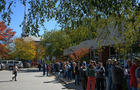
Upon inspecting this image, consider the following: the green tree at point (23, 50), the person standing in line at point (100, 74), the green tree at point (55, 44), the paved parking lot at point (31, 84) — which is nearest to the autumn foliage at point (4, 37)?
the green tree at point (23, 50)

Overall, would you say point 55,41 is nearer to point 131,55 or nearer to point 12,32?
point 12,32

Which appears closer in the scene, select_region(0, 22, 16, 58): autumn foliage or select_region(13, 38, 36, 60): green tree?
select_region(0, 22, 16, 58): autumn foliage

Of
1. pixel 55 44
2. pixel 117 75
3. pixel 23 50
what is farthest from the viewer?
pixel 23 50

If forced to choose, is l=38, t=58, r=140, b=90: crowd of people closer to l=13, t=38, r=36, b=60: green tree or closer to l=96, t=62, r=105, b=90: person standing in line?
l=96, t=62, r=105, b=90: person standing in line

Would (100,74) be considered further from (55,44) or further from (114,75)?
(55,44)


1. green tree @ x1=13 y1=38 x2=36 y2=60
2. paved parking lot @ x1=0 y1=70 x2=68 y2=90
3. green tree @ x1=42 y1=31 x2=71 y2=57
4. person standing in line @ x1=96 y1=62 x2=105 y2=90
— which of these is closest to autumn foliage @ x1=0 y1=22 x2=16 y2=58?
green tree @ x1=13 y1=38 x2=36 y2=60

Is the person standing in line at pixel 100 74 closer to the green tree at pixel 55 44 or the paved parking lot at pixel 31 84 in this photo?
the paved parking lot at pixel 31 84

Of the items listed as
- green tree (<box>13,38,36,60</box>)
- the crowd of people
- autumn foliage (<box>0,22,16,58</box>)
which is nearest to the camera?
the crowd of people

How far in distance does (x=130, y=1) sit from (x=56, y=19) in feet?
8.74

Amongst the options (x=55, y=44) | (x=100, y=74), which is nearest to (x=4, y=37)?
(x=55, y=44)

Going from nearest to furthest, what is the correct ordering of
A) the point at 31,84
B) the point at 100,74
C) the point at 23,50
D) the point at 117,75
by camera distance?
the point at 117,75
the point at 100,74
the point at 31,84
the point at 23,50

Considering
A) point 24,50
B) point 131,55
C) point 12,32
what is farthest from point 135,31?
point 24,50

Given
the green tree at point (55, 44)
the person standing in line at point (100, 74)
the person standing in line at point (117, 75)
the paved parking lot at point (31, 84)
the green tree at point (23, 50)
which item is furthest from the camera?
the green tree at point (23, 50)

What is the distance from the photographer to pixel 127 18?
8.48 m
